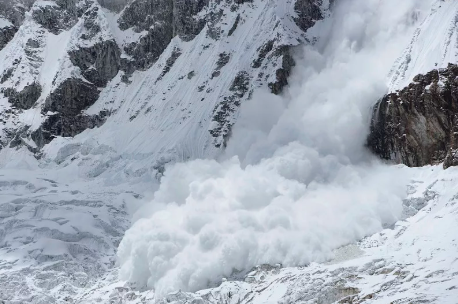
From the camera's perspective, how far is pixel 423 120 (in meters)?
151

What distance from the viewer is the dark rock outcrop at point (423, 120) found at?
483 feet

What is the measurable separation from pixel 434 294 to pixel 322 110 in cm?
7430

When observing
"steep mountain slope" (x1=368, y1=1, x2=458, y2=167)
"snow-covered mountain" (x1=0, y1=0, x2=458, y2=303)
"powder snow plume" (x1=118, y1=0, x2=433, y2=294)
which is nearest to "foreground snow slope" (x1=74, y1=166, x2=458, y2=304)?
"snow-covered mountain" (x1=0, y1=0, x2=458, y2=303)

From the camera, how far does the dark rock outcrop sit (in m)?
147

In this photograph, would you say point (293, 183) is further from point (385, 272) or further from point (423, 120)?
point (385, 272)

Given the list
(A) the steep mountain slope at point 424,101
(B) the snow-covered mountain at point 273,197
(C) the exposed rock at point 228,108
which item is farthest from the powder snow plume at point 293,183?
(A) the steep mountain slope at point 424,101

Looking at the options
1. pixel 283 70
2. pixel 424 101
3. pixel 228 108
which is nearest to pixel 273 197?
pixel 424 101

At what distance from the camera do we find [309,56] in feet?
641

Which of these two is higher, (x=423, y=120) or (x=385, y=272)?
(x=423, y=120)

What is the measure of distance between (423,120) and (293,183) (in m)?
29.4

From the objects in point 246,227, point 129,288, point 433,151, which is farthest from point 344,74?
point 129,288

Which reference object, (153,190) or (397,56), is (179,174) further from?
(397,56)

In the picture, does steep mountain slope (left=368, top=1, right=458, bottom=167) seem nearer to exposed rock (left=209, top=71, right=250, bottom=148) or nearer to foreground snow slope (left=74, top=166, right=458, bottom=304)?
foreground snow slope (left=74, top=166, right=458, bottom=304)

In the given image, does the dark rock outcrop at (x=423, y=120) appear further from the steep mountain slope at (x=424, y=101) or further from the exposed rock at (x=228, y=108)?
the exposed rock at (x=228, y=108)
